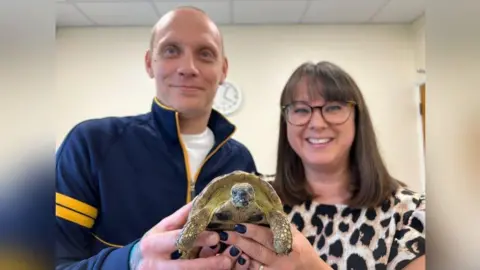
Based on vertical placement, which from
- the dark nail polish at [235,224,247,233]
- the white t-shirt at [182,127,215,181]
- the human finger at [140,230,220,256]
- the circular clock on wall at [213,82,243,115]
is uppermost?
the circular clock on wall at [213,82,243,115]

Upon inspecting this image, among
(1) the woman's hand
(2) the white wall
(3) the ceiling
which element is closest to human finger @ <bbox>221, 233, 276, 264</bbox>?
(1) the woman's hand

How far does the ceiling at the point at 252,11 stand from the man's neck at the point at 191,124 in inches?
17.0

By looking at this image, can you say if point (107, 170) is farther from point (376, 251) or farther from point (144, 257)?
point (376, 251)

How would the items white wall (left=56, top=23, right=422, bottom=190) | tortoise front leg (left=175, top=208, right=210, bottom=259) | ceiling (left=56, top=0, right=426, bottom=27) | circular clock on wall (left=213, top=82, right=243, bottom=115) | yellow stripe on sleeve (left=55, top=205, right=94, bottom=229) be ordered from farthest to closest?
circular clock on wall (left=213, top=82, right=243, bottom=115)
white wall (left=56, top=23, right=422, bottom=190)
ceiling (left=56, top=0, right=426, bottom=27)
yellow stripe on sleeve (left=55, top=205, right=94, bottom=229)
tortoise front leg (left=175, top=208, right=210, bottom=259)

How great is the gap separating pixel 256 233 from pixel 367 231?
241mm

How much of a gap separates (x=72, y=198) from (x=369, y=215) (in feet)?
1.42

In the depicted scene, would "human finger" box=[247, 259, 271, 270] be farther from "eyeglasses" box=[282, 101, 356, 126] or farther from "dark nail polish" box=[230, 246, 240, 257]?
"eyeglasses" box=[282, 101, 356, 126]

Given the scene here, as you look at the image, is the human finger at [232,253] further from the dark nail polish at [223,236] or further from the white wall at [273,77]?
the white wall at [273,77]

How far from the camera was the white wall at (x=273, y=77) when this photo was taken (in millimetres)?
1493

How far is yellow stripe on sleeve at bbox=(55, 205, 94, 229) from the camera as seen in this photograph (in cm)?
53

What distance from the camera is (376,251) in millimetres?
582

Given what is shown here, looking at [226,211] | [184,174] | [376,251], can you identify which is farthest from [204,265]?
[376,251]

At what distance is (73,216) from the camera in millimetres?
536

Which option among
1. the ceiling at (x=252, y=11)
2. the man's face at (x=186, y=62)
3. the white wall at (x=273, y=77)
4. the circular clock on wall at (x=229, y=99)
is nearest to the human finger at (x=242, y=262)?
the man's face at (x=186, y=62)
